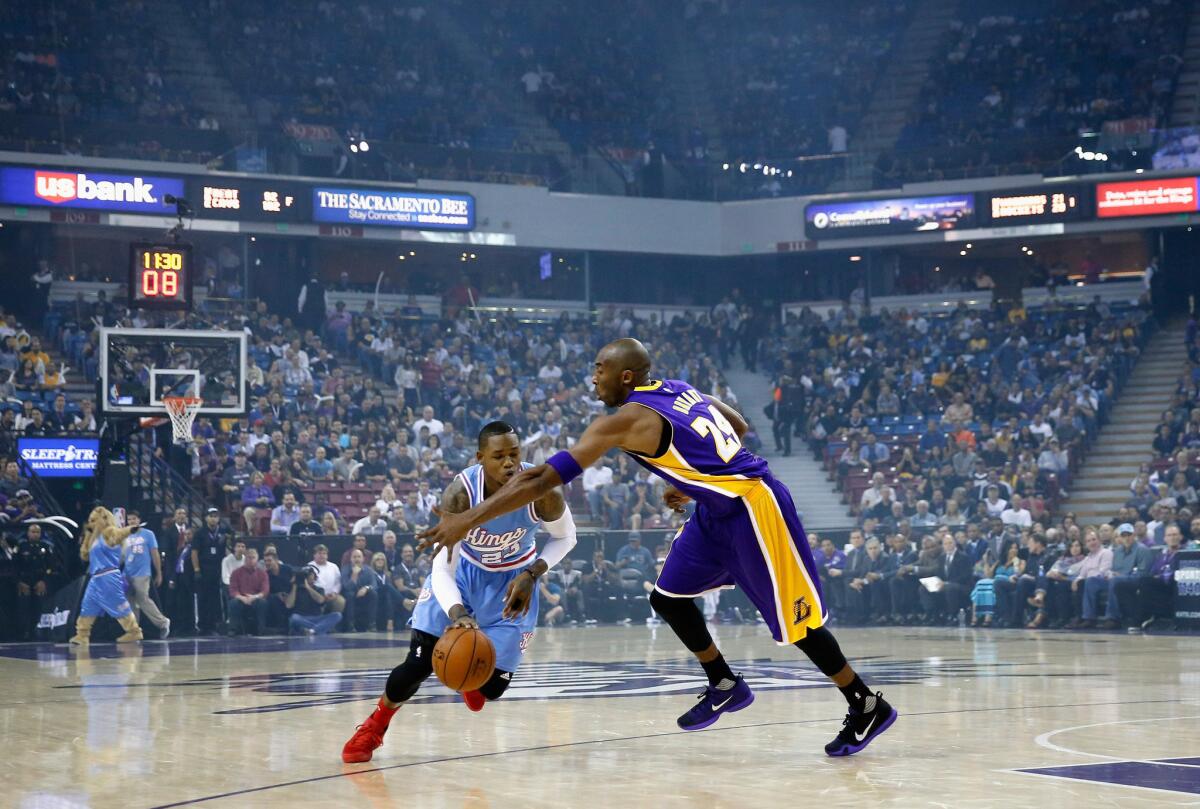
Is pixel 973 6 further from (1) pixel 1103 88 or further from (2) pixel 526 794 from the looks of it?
(2) pixel 526 794

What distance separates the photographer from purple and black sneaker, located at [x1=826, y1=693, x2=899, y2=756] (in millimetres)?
7078


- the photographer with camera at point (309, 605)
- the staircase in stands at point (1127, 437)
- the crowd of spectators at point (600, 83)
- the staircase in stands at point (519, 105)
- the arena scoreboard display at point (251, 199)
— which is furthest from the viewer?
the staircase in stands at point (519, 105)

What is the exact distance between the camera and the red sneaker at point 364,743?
23.3 ft

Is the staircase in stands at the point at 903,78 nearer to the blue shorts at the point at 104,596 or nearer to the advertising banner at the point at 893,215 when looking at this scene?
the advertising banner at the point at 893,215

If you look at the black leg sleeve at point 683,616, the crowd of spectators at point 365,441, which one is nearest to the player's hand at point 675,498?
the black leg sleeve at point 683,616

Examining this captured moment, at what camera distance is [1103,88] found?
30.5 metres

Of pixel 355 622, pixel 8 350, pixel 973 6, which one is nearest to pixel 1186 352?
pixel 973 6

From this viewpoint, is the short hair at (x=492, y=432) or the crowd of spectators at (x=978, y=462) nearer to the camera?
the short hair at (x=492, y=432)

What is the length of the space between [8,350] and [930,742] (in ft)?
61.6

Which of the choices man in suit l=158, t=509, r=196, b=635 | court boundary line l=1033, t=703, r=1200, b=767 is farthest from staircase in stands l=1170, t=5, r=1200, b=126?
court boundary line l=1033, t=703, r=1200, b=767

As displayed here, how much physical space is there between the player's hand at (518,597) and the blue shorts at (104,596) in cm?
1202

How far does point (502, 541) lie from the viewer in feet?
24.6

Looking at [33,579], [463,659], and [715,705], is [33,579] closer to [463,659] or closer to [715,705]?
[715,705]

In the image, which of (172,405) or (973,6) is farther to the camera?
(973,6)
